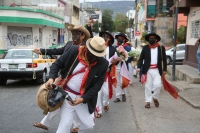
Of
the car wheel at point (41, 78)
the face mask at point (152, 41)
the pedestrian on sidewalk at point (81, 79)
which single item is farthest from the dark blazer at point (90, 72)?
the car wheel at point (41, 78)

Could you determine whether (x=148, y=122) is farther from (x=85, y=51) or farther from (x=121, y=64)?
(x=85, y=51)

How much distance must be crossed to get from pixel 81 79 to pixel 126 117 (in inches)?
128

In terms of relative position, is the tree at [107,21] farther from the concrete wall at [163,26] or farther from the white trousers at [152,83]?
the white trousers at [152,83]

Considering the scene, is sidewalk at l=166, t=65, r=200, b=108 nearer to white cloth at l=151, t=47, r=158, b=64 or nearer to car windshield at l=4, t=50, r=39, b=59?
white cloth at l=151, t=47, r=158, b=64

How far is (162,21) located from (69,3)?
58.9 ft

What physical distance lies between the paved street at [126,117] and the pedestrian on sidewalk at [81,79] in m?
1.84

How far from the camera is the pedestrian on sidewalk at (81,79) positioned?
4.23 meters

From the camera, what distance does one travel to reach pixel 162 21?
3297cm

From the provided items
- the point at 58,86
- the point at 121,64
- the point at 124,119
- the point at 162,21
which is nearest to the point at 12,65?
the point at 121,64

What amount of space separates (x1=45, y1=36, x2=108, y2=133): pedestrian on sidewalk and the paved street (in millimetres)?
1843

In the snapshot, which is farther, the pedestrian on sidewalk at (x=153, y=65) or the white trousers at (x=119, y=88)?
the white trousers at (x=119, y=88)

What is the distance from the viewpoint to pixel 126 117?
7297 millimetres

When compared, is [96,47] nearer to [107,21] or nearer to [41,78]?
[41,78]

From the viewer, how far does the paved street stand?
20.5 feet
